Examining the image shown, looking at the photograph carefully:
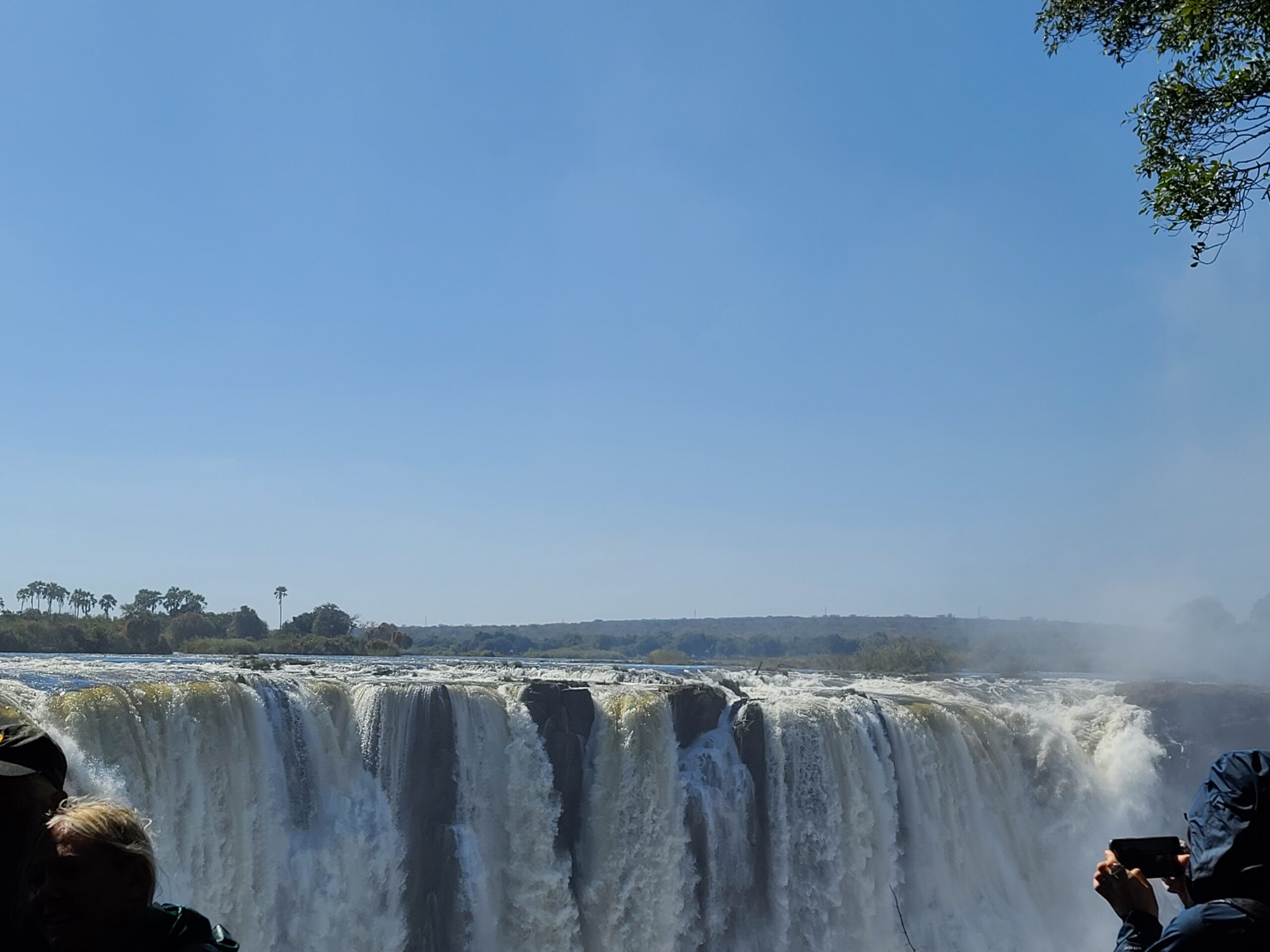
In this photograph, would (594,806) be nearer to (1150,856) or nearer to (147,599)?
(1150,856)

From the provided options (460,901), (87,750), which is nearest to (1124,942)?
(87,750)

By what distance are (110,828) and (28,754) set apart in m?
0.34

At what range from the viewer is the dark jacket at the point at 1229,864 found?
1967mm

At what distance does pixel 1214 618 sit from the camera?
5550 centimetres

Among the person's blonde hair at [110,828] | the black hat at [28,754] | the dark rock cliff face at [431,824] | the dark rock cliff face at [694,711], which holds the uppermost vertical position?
the black hat at [28,754]

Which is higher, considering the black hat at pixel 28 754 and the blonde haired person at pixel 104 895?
the black hat at pixel 28 754

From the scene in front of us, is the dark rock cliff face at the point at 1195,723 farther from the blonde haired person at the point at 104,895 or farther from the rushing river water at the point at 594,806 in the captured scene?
the blonde haired person at the point at 104,895

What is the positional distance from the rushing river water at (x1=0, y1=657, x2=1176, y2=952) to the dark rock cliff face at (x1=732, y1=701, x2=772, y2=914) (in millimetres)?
39

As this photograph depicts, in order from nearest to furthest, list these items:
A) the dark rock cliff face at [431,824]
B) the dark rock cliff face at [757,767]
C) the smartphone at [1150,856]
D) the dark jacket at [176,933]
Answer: the dark jacket at [176,933] < the smartphone at [1150,856] < the dark rock cliff face at [431,824] < the dark rock cliff face at [757,767]

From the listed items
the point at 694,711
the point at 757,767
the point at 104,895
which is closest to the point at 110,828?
the point at 104,895

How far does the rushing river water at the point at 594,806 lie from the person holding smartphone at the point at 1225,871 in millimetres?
13255

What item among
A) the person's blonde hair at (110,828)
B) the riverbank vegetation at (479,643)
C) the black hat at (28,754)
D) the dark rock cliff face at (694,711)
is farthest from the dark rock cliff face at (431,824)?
the riverbank vegetation at (479,643)

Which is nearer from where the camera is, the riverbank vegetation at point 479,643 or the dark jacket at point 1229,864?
the dark jacket at point 1229,864

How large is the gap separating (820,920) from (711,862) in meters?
2.22
